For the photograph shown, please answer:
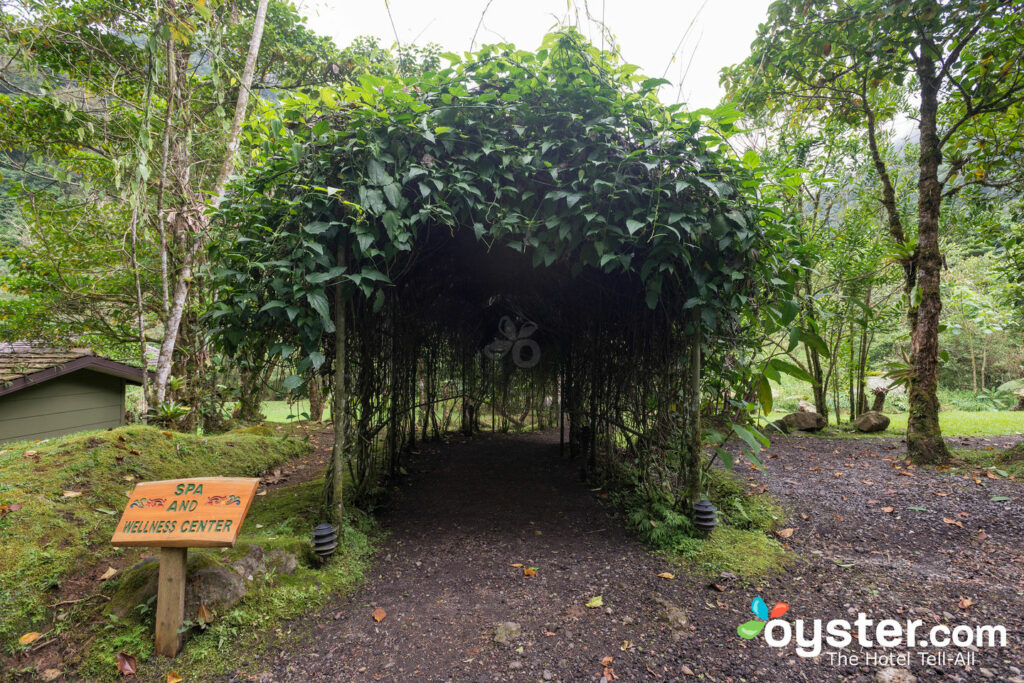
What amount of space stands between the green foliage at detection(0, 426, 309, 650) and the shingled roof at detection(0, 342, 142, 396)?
2.85 m

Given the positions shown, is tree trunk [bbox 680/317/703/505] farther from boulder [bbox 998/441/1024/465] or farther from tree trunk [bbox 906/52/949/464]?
boulder [bbox 998/441/1024/465]

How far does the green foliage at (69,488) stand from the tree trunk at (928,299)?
544cm

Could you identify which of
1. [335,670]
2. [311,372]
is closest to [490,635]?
[335,670]

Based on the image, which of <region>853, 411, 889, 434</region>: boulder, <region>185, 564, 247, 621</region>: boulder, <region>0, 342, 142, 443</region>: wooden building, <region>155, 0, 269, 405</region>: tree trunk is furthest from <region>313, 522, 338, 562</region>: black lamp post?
<region>853, 411, 889, 434</region>: boulder

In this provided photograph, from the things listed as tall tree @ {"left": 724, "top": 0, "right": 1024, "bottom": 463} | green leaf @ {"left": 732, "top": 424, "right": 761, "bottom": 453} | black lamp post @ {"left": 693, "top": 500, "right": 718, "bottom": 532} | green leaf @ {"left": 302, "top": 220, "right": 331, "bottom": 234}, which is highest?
tall tree @ {"left": 724, "top": 0, "right": 1024, "bottom": 463}

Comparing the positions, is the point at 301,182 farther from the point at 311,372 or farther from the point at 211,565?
the point at 211,565

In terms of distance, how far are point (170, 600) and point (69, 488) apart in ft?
5.05

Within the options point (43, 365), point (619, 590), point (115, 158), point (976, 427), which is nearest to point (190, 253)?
point (115, 158)

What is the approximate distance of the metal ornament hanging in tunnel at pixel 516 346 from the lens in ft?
16.7

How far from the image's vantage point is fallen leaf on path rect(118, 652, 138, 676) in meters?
1.50

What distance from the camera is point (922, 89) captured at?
3.96 m

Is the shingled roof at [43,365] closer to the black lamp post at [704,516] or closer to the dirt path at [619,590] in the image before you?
the dirt path at [619,590]

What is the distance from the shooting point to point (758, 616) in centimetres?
184

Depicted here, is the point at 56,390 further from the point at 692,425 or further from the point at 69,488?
the point at 692,425
